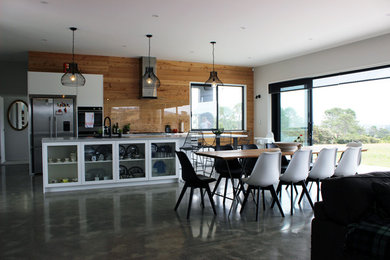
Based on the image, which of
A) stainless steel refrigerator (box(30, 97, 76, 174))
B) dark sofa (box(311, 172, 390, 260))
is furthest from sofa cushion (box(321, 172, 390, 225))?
stainless steel refrigerator (box(30, 97, 76, 174))

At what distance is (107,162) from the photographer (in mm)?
5727

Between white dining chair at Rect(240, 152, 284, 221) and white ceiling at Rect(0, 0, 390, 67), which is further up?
white ceiling at Rect(0, 0, 390, 67)

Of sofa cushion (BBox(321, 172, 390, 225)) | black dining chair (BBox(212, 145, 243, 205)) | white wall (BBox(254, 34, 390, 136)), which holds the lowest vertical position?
black dining chair (BBox(212, 145, 243, 205))

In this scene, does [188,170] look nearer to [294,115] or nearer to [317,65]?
[317,65]

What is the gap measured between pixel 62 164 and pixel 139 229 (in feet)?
8.81

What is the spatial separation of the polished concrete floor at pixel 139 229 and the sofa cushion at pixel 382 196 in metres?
1.03

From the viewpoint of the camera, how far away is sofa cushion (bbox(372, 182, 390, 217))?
1922 millimetres

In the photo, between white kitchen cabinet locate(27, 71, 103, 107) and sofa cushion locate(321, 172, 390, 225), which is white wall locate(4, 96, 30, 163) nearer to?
white kitchen cabinet locate(27, 71, 103, 107)

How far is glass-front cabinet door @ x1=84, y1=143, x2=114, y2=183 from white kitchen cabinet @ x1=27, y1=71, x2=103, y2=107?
2.01 meters

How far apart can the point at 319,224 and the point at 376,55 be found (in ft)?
16.9

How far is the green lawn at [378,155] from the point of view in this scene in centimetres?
637

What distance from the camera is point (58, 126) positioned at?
23.6 ft

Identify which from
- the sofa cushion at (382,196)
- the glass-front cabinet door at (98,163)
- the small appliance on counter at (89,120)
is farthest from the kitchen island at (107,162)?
the sofa cushion at (382,196)

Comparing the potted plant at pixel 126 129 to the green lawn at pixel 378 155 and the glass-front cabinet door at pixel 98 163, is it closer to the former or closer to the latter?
the glass-front cabinet door at pixel 98 163
